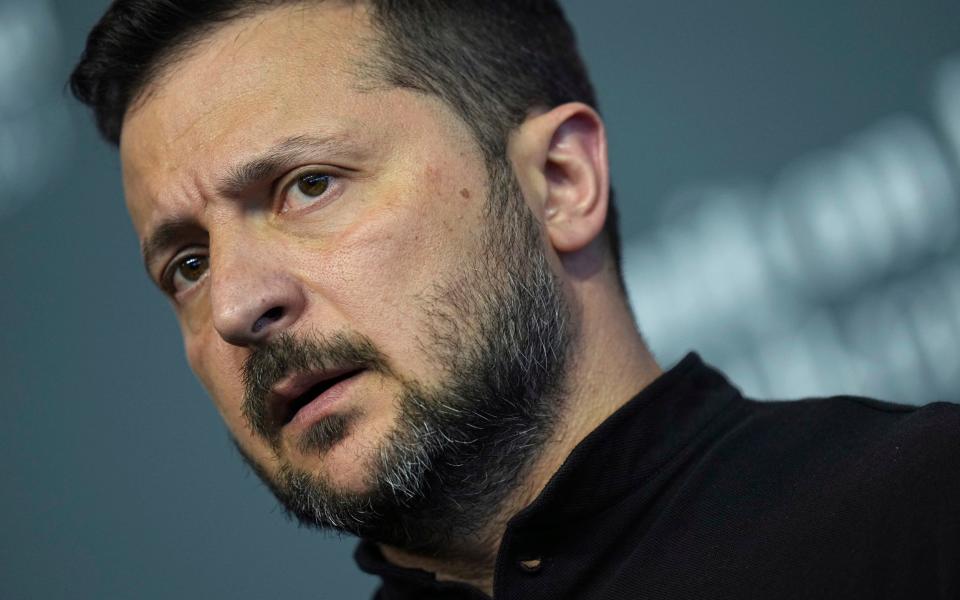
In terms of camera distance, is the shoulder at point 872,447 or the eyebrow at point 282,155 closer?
the shoulder at point 872,447

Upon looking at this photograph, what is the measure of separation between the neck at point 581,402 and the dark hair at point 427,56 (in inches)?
5.4

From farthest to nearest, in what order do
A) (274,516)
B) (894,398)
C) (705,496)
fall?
1. (274,516)
2. (894,398)
3. (705,496)

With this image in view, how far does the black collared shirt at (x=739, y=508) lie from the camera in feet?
3.08

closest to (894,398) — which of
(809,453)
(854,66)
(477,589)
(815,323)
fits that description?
(815,323)

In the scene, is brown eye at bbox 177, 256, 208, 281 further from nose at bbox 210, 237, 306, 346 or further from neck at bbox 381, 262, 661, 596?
neck at bbox 381, 262, 661, 596

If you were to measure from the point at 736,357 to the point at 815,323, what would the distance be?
162mm

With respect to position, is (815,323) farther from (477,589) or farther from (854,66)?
(477,589)

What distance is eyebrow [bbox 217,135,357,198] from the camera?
3.70ft

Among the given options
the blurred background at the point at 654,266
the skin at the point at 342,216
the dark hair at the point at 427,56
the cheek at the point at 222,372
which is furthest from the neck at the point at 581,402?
the blurred background at the point at 654,266

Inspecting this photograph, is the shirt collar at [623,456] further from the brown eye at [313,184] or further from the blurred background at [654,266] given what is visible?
the blurred background at [654,266]

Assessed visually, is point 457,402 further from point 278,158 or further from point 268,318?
point 278,158

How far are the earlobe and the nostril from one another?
0.34 metres

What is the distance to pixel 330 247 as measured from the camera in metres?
1.11

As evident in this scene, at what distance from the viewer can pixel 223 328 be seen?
108 cm
